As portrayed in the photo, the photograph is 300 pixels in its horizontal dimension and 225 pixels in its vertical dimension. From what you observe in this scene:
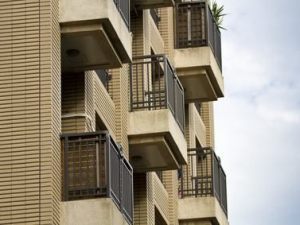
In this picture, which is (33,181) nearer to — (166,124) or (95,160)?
(95,160)

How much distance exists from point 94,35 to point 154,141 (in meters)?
6.38

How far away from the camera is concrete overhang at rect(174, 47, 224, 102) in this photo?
4206 cm

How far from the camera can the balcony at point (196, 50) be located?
4200 cm

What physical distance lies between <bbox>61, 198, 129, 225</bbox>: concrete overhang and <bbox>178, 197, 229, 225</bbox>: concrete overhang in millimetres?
13115

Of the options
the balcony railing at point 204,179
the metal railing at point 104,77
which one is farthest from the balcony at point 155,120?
the balcony railing at point 204,179

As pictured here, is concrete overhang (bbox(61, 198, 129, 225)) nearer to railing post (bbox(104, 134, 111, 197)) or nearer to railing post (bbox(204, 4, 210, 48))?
railing post (bbox(104, 134, 111, 197))

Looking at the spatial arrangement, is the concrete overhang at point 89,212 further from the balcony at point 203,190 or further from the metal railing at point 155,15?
the balcony at point 203,190

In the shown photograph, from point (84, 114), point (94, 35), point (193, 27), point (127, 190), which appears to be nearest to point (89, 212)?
point (127, 190)

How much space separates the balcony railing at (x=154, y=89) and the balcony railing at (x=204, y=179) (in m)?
4.44

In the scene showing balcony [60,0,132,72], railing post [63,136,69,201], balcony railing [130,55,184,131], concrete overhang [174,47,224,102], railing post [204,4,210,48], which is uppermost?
railing post [204,4,210,48]

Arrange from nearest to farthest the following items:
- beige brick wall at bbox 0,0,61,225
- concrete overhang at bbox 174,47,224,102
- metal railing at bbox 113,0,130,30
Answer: beige brick wall at bbox 0,0,61,225, metal railing at bbox 113,0,130,30, concrete overhang at bbox 174,47,224,102

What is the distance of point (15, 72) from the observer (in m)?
28.6

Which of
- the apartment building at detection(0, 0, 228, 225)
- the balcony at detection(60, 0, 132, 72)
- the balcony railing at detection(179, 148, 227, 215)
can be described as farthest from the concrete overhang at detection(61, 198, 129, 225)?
the balcony railing at detection(179, 148, 227, 215)

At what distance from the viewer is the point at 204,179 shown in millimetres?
43188
